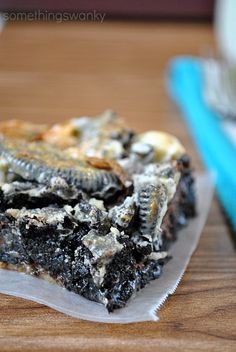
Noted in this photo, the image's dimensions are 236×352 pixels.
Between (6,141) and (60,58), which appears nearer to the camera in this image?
(6,141)

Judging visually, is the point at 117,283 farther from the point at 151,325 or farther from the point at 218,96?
the point at 218,96

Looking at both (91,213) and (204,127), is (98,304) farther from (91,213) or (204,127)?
(204,127)

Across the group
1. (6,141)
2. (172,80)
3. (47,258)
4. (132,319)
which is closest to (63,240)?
(47,258)

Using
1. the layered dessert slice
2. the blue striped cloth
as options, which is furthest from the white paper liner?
the blue striped cloth

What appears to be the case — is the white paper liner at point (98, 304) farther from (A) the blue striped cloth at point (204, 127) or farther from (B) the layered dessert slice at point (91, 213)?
(A) the blue striped cloth at point (204, 127)

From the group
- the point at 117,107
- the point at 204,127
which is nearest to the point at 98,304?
the point at 204,127

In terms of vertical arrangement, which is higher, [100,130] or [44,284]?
[100,130]

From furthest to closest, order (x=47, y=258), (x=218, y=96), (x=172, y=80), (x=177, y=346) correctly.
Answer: (x=172, y=80) < (x=218, y=96) < (x=47, y=258) < (x=177, y=346)

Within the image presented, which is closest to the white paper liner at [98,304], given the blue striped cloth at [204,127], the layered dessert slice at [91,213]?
the layered dessert slice at [91,213]
